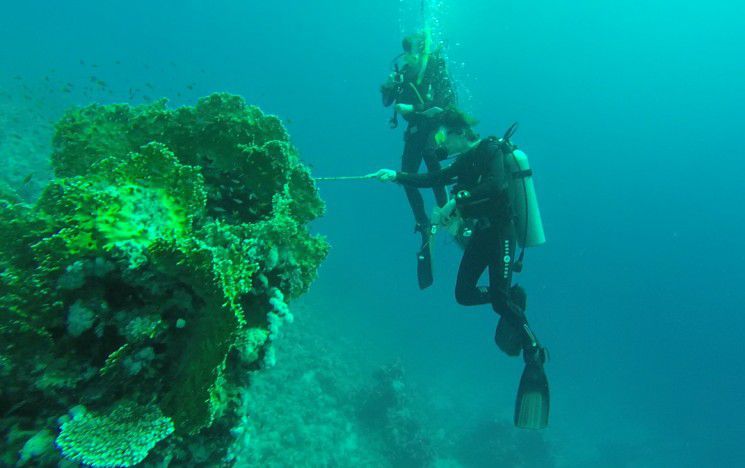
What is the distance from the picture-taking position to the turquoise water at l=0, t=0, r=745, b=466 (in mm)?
24984

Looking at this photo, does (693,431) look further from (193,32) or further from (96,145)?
(193,32)

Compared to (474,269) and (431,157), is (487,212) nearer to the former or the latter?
(474,269)

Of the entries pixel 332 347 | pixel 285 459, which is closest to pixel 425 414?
pixel 332 347

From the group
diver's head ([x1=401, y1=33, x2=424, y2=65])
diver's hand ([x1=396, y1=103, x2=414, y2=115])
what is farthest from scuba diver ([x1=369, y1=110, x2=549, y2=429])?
diver's head ([x1=401, y1=33, x2=424, y2=65])

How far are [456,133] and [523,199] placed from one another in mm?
1797

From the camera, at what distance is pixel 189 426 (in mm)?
2305

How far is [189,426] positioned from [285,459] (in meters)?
10.1

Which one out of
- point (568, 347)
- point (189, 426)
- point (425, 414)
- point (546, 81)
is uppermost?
point (546, 81)

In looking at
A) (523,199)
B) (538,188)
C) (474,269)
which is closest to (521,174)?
(523,199)

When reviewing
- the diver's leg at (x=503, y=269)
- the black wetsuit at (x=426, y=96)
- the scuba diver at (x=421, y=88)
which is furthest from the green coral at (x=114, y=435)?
the black wetsuit at (x=426, y=96)

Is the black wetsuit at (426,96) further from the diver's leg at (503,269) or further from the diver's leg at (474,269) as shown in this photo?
the diver's leg at (503,269)

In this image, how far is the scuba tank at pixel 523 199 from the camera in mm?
7070

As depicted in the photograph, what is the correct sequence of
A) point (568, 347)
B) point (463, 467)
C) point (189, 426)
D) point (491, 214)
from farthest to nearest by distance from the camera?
point (568, 347), point (463, 467), point (491, 214), point (189, 426)

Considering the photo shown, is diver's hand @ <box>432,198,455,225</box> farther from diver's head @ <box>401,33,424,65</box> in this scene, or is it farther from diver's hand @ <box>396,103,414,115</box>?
diver's head @ <box>401,33,424,65</box>
